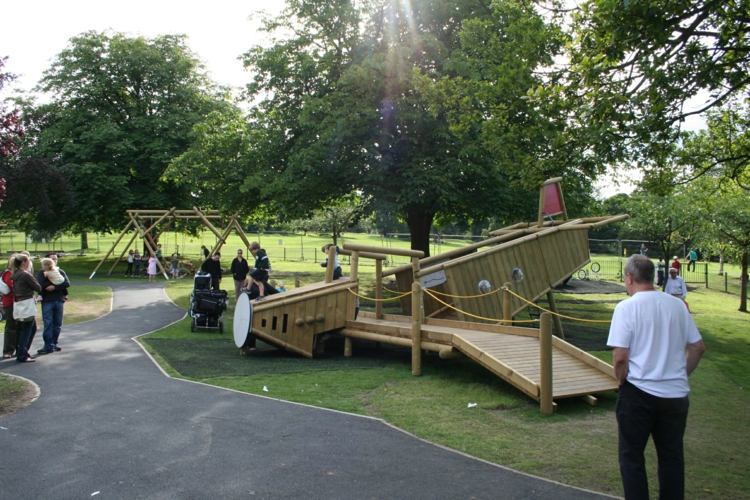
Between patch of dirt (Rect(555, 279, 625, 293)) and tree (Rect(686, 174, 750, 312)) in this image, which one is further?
patch of dirt (Rect(555, 279, 625, 293))

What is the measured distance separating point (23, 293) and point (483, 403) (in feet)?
26.4

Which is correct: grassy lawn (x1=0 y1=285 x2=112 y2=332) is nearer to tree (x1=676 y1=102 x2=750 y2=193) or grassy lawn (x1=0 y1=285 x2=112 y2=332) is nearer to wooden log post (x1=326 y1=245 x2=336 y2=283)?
wooden log post (x1=326 y1=245 x2=336 y2=283)

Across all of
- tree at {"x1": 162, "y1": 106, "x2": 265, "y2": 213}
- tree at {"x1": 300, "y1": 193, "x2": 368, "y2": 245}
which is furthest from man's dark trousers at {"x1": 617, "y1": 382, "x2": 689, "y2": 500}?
tree at {"x1": 162, "y1": 106, "x2": 265, "y2": 213}

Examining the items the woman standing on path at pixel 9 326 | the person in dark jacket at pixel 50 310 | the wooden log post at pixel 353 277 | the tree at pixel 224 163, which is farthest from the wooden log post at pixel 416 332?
the tree at pixel 224 163

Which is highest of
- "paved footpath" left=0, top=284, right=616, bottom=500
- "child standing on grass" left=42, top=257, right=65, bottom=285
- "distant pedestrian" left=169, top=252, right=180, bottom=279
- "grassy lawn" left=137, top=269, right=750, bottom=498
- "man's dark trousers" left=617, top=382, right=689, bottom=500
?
"child standing on grass" left=42, top=257, right=65, bottom=285

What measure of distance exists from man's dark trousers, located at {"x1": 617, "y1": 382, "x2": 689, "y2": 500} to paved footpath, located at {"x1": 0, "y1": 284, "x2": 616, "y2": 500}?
1.08 m

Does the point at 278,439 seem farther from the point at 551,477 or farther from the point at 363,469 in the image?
the point at 551,477

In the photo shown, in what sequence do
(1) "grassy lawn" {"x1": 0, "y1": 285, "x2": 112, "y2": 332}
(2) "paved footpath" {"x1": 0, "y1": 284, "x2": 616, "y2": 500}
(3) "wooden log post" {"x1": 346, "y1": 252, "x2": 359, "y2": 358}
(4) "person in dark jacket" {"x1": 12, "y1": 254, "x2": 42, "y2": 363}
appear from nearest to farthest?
(2) "paved footpath" {"x1": 0, "y1": 284, "x2": 616, "y2": 500} → (4) "person in dark jacket" {"x1": 12, "y1": 254, "x2": 42, "y2": 363} → (3) "wooden log post" {"x1": 346, "y1": 252, "x2": 359, "y2": 358} → (1) "grassy lawn" {"x1": 0, "y1": 285, "x2": 112, "y2": 332}

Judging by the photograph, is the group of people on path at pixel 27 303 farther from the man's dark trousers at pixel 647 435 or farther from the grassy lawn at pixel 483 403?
the man's dark trousers at pixel 647 435

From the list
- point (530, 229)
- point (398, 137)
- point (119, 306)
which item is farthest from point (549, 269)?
point (119, 306)

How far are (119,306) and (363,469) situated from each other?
53.3 ft

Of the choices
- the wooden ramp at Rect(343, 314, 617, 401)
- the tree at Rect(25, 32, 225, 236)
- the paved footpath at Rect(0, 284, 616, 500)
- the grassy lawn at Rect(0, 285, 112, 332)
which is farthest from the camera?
the tree at Rect(25, 32, 225, 236)

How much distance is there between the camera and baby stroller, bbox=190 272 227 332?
50.6ft

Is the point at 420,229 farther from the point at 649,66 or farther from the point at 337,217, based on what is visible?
the point at 337,217
